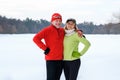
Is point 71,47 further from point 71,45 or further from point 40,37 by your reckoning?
point 40,37

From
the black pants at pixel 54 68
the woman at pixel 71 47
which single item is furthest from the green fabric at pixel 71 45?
the black pants at pixel 54 68

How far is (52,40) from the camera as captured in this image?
3.57m

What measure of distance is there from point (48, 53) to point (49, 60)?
9 cm

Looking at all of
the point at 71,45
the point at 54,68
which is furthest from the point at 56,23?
the point at 54,68

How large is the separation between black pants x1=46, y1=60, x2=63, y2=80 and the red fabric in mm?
62

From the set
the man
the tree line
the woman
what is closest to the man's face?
the man

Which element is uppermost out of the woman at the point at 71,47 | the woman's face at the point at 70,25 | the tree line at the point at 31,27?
the woman's face at the point at 70,25

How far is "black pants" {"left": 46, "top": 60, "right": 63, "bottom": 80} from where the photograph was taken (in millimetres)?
3621

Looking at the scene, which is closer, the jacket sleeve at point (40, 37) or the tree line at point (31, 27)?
the jacket sleeve at point (40, 37)

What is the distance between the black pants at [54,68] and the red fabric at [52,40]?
2.4 inches

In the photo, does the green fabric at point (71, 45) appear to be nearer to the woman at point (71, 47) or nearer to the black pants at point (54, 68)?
the woman at point (71, 47)

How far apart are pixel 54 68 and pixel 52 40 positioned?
340 mm

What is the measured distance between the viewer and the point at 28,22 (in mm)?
68375

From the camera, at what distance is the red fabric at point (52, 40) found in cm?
357
